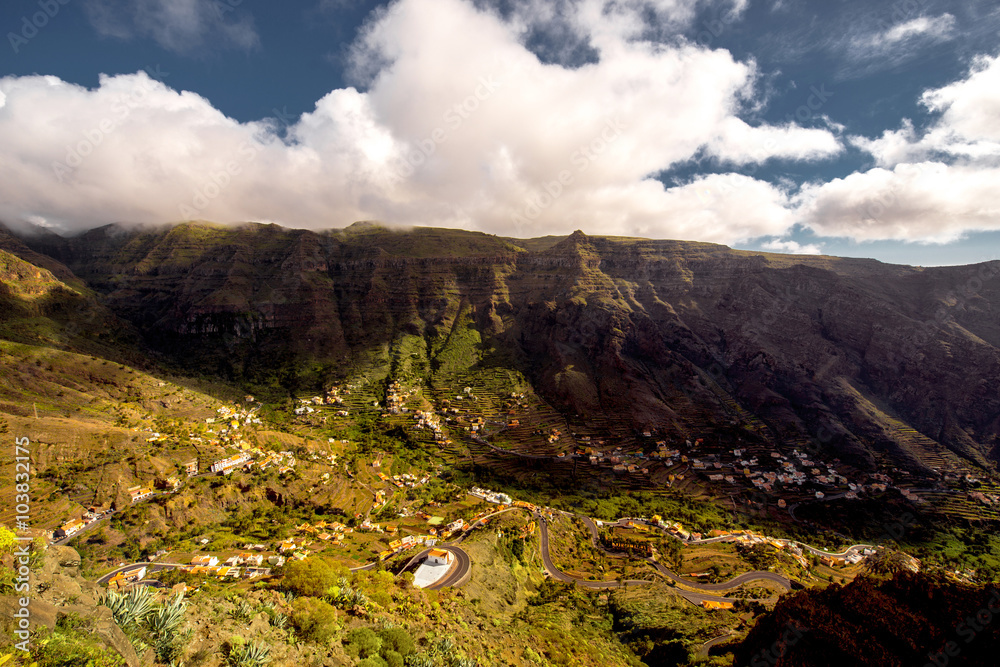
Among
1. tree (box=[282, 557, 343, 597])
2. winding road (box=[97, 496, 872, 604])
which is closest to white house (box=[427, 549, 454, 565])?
winding road (box=[97, 496, 872, 604])

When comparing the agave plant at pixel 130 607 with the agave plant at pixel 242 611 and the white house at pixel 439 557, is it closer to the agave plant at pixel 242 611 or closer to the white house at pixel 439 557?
the agave plant at pixel 242 611

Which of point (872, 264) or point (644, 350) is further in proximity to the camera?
point (872, 264)

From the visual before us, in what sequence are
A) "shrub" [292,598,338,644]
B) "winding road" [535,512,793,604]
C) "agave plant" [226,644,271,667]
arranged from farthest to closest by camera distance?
"winding road" [535,512,793,604], "shrub" [292,598,338,644], "agave plant" [226,644,271,667]

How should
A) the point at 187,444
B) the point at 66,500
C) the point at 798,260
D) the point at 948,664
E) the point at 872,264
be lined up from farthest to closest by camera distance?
the point at 798,260
the point at 872,264
the point at 187,444
the point at 66,500
the point at 948,664

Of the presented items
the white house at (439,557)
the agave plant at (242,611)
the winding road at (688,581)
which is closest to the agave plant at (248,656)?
the agave plant at (242,611)

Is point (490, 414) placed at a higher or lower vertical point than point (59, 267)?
lower

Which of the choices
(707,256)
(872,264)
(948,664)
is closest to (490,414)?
(948,664)

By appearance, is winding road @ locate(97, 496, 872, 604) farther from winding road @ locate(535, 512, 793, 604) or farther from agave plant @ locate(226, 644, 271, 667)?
agave plant @ locate(226, 644, 271, 667)

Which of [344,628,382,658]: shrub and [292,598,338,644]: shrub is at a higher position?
[292,598,338,644]: shrub

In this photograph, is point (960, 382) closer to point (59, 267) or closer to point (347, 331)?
point (347, 331)
